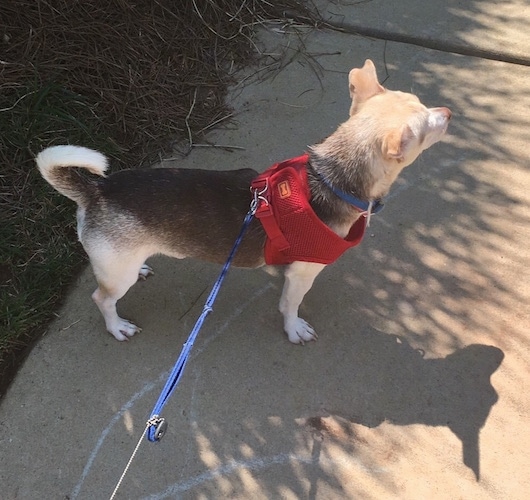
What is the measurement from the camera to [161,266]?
→ 372cm

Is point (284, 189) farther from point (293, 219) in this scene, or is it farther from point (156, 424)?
point (156, 424)

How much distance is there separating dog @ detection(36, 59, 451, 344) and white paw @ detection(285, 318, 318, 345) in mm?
442

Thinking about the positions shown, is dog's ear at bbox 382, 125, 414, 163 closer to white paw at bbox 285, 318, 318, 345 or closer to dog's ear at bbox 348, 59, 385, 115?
dog's ear at bbox 348, 59, 385, 115

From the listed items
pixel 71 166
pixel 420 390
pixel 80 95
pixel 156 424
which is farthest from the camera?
pixel 80 95

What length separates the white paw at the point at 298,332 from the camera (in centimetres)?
331

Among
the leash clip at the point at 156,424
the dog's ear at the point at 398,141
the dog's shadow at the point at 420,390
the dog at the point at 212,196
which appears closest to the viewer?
the leash clip at the point at 156,424

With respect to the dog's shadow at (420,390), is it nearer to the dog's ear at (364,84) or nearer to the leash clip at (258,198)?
the leash clip at (258,198)

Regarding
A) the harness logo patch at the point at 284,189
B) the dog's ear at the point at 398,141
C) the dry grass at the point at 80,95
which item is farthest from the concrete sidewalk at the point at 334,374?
the dog's ear at the point at 398,141

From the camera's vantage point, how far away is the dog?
2657mm

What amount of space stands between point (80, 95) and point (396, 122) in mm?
2737

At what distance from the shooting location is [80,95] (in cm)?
420

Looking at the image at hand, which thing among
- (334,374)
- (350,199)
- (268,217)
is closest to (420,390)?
(334,374)

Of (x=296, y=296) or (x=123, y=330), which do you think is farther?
(x=123, y=330)

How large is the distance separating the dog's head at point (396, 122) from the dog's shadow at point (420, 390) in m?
1.24
